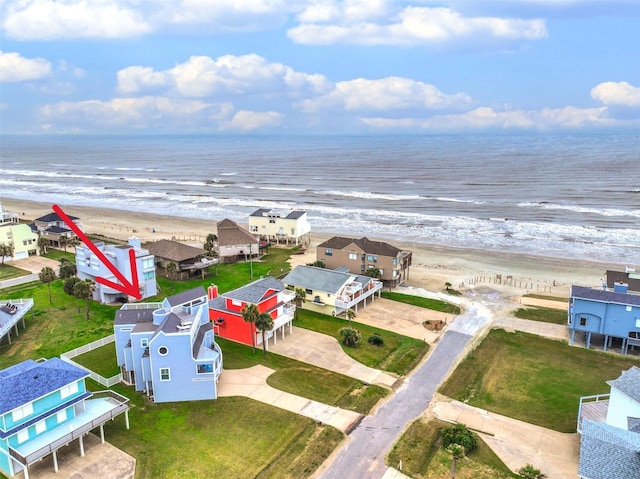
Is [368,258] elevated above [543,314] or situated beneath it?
elevated above

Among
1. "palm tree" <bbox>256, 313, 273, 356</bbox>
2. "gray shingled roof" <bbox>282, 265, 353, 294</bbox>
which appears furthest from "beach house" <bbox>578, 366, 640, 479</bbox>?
"gray shingled roof" <bbox>282, 265, 353, 294</bbox>

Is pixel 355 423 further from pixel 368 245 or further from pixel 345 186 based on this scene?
pixel 345 186

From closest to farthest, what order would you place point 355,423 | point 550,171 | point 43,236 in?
1. point 355,423
2. point 43,236
3. point 550,171

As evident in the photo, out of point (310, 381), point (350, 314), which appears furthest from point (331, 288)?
point (310, 381)

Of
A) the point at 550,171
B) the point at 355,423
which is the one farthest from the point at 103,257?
the point at 550,171

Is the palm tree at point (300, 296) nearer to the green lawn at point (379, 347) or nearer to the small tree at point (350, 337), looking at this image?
the green lawn at point (379, 347)

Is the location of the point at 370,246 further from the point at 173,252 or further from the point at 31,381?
the point at 31,381

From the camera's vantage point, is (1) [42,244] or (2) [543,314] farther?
(1) [42,244]
